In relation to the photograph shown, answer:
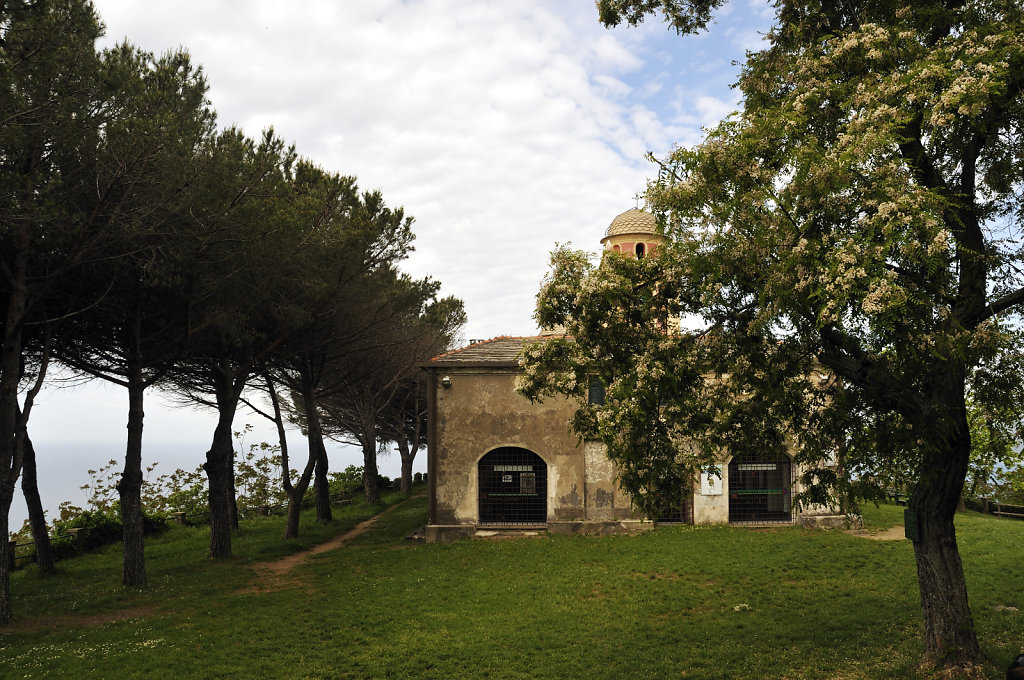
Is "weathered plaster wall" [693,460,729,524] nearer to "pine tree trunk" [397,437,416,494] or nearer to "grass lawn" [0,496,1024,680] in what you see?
"grass lawn" [0,496,1024,680]

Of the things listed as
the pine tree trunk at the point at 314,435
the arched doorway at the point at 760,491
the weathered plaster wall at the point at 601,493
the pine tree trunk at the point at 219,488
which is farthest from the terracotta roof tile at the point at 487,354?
the arched doorway at the point at 760,491

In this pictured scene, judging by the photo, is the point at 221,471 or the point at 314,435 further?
the point at 314,435

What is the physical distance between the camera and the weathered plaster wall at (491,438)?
82.1 feet

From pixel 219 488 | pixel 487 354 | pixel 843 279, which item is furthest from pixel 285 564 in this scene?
pixel 843 279

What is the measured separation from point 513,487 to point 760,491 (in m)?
9.65

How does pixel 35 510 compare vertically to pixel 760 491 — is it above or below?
above

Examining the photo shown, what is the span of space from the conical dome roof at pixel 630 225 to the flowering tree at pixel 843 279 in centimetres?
1937

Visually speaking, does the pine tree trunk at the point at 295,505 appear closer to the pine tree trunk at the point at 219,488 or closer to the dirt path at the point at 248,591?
the dirt path at the point at 248,591

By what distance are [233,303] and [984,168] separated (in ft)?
60.8

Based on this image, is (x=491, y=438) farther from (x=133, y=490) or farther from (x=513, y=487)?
(x=133, y=490)

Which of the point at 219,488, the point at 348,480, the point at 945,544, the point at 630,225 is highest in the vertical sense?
the point at 630,225

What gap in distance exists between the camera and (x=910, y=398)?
10391 mm

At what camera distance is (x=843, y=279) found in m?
8.26

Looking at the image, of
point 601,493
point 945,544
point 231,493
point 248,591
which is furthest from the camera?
point 231,493
